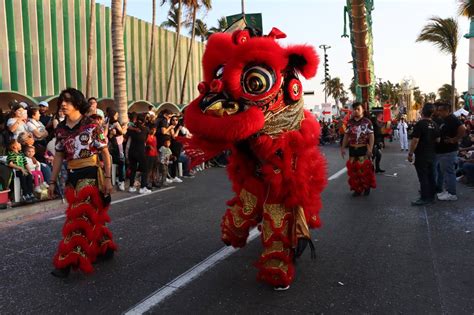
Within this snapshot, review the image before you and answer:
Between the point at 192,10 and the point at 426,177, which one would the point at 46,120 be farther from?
the point at 192,10

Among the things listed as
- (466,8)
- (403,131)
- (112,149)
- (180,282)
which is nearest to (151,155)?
(112,149)

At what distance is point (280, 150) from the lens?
3562 millimetres

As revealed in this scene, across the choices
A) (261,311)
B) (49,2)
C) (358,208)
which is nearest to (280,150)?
(261,311)

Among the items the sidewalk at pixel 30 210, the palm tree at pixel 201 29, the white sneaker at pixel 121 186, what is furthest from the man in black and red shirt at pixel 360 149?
the palm tree at pixel 201 29

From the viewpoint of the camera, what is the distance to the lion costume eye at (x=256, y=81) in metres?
3.41

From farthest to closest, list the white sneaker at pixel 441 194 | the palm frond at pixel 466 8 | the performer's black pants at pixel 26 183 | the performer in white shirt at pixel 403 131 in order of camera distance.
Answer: the performer in white shirt at pixel 403 131, the palm frond at pixel 466 8, the white sneaker at pixel 441 194, the performer's black pants at pixel 26 183

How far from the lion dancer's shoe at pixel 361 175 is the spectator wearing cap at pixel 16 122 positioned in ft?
20.7

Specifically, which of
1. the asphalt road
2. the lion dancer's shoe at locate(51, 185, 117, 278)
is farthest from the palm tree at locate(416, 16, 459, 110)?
the lion dancer's shoe at locate(51, 185, 117, 278)

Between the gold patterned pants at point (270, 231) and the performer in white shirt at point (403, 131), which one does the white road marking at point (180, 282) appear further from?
the performer in white shirt at point (403, 131)

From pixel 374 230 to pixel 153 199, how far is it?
14.1 feet

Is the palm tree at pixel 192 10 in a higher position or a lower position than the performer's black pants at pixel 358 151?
higher

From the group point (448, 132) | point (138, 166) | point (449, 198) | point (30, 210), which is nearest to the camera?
point (30, 210)

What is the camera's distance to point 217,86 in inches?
133

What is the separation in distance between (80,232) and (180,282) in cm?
108
